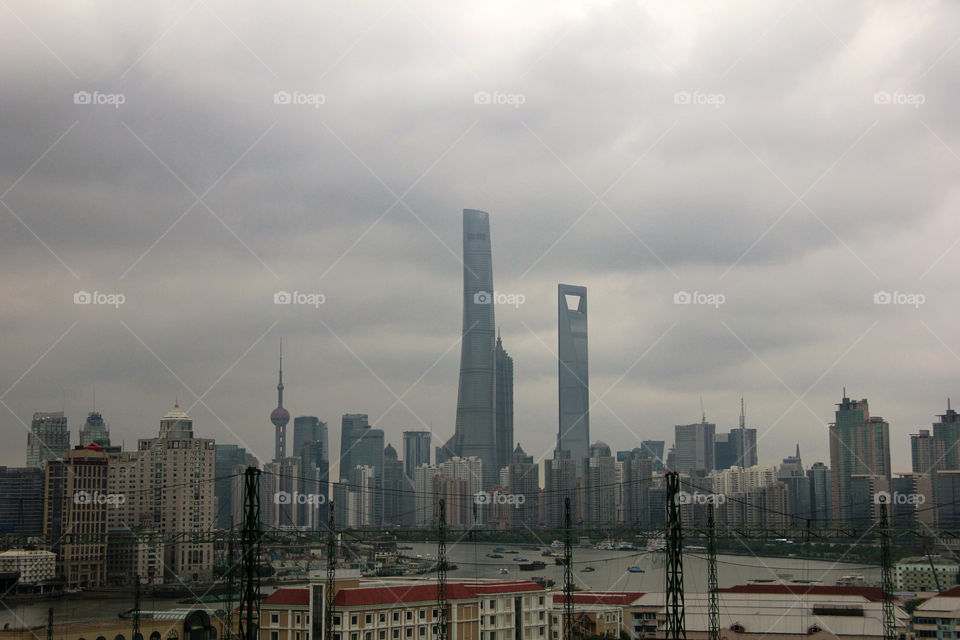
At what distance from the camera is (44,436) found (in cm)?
5009

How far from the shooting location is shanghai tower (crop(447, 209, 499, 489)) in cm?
8425

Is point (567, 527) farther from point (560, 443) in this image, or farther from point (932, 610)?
point (560, 443)

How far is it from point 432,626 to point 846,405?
150ft

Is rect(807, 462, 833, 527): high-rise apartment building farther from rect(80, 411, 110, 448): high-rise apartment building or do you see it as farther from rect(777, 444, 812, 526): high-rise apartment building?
rect(80, 411, 110, 448): high-rise apartment building

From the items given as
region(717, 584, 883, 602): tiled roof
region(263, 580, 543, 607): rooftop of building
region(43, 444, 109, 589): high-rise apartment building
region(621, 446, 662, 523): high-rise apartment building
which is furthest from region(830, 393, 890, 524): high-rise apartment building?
region(263, 580, 543, 607): rooftop of building

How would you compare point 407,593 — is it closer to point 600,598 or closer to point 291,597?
point 291,597

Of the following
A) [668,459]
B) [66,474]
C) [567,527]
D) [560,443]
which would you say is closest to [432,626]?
[567,527]

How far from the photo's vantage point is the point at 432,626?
18172 millimetres

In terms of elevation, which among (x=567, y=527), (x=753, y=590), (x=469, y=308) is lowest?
(x=753, y=590)

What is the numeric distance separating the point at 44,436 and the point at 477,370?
4046 centimetres

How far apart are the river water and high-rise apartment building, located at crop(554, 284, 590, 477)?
103 ft

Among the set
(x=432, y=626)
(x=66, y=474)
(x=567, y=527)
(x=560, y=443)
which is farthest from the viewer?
(x=560, y=443)

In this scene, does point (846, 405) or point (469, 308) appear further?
point (469, 308)

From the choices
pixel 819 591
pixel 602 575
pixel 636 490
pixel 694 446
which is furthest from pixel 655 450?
pixel 819 591
